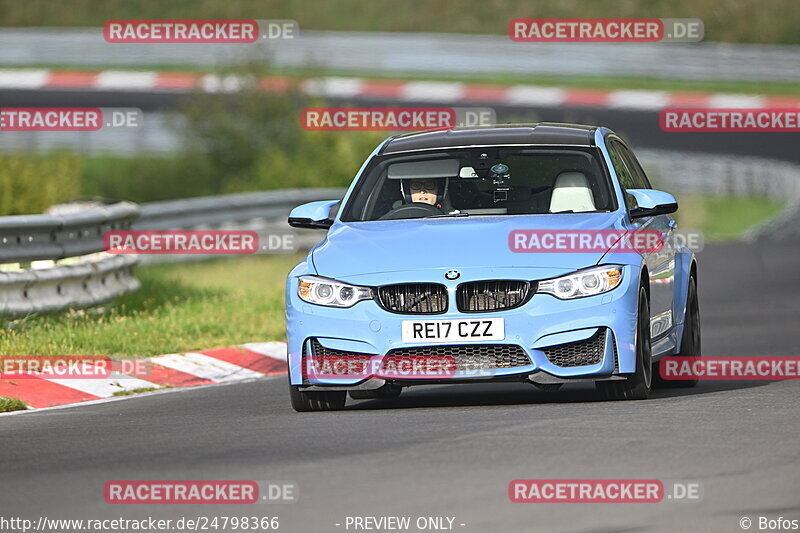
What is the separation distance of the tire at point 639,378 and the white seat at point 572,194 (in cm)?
81

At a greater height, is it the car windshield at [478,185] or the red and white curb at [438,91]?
the red and white curb at [438,91]

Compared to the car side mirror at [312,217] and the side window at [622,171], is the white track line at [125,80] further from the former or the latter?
the car side mirror at [312,217]

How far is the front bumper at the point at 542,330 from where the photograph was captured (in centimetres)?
1005

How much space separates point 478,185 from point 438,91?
28.9 metres

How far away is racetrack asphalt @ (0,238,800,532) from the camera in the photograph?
7.19 metres

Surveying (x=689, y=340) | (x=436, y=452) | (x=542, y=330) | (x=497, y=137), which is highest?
(x=497, y=137)

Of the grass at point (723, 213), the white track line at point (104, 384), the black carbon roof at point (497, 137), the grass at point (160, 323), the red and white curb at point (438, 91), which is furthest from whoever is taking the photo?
the red and white curb at point (438, 91)

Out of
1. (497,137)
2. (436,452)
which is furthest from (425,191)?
(436,452)

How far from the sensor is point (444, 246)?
10367 mm

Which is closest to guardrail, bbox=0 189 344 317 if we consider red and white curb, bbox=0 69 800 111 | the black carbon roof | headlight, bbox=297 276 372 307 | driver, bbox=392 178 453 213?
the black carbon roof

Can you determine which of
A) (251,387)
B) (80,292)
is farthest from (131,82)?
(251,387)

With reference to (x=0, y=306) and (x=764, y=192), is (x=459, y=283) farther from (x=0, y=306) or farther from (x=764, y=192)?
(x=764, y=192)

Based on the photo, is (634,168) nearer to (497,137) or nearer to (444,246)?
(497,137)

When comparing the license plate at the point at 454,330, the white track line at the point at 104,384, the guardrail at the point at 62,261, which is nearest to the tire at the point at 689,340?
the license plate at the point at 454,330
